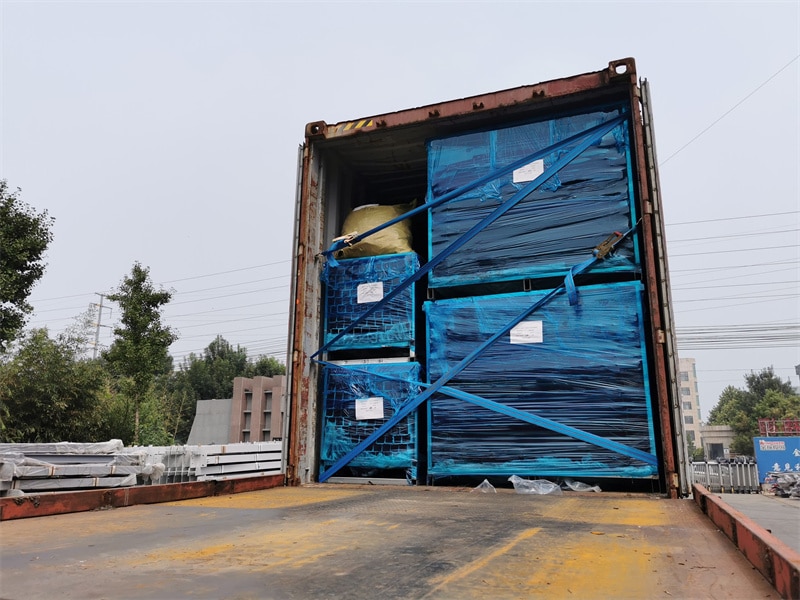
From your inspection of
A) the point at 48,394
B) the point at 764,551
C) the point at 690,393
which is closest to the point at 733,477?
the point at 48,394

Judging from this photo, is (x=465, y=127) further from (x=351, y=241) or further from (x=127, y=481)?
(x=127, y=481)

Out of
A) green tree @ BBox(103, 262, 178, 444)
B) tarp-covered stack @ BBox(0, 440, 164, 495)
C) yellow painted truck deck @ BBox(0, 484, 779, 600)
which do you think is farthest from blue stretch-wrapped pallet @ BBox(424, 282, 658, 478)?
green tree @ BBox(103, 262, 178, 444)

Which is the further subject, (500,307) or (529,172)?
(529,172)

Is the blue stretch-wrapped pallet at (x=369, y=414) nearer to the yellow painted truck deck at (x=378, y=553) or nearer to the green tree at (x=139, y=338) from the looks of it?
the yellow painted truck deck at (x=378, y=553)

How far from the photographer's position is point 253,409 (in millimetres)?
16734

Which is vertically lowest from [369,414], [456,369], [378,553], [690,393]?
[378,553]

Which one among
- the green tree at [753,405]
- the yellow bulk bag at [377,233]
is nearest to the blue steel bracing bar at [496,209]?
the yellow bulk bag at [377,233]

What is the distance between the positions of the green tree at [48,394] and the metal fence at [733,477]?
62.3 feet

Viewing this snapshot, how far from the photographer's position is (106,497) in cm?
333

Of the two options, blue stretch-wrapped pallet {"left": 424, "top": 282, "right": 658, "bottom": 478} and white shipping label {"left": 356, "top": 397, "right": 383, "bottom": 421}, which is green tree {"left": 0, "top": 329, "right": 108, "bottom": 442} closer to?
white shipping label {"left": 356, "top": 397, "right": 383, "bottom": 421}

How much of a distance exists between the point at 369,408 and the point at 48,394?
35.3 ft

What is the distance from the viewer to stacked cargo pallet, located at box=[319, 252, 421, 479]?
15.7 feet

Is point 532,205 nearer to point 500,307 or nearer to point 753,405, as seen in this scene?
point 500,307

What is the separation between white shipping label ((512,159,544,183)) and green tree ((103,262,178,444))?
1073 cm
